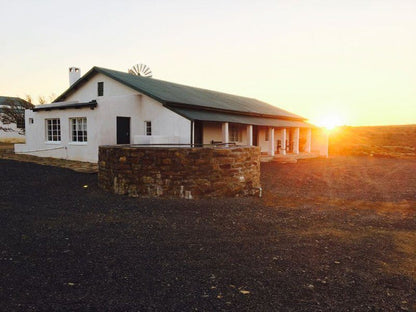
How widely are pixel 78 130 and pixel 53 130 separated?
8.25 ft

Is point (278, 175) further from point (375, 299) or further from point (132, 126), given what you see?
point (375, 299)

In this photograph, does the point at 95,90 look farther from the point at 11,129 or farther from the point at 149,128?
the point at 11,129

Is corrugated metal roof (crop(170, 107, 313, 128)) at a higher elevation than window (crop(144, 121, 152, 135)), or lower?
higher

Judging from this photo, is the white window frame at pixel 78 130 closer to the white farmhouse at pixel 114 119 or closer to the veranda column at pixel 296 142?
the white farmhouse at pixel 114 119

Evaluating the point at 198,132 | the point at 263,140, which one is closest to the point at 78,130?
the point at 198,132

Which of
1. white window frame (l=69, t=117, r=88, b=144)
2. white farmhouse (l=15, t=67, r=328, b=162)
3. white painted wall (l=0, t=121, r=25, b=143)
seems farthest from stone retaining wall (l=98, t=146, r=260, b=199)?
white painted wall (l=0, t=121, r=25, b=143)

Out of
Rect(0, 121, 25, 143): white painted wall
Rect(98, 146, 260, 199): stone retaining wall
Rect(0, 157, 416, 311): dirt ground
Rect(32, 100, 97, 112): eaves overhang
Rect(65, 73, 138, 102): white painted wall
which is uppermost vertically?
Rect(65, 73, 138, 102): white painted wall

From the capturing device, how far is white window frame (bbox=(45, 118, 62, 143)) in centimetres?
1794

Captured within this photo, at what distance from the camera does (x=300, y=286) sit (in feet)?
12.3

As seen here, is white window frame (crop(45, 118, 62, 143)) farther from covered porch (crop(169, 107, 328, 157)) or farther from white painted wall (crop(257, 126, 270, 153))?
white painted wall (crop(257, 126, 270, 153))

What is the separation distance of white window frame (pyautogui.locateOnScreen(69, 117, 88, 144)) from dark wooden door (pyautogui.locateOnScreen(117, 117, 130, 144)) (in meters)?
1.73

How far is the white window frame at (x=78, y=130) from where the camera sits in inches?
651

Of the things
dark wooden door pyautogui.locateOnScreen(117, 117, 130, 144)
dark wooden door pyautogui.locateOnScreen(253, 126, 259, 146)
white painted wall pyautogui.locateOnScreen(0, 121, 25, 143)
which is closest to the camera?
dark wooden door pyautogui.locateOnScreen(117, 117, 130, 144)

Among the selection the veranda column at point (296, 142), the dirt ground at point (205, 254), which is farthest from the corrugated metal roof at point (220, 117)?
the dirt ground at point (205, 254)
